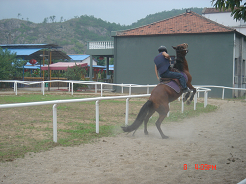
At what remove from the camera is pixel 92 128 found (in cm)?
718

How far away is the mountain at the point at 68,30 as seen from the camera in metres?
101

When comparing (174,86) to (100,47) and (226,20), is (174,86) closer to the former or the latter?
(100,47)

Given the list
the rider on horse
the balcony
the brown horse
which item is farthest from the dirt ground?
the balcony

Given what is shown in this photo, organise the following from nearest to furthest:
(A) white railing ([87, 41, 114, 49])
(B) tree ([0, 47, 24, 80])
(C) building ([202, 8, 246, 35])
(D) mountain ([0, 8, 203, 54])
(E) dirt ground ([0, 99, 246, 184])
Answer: (E) dirt ground ([0, 99, 246, 184]) → (B) tree ([0, 47, 24, 80]) → (A) white railing ([87, 41, 114, 49]) → (C) building ([202, 8, 246, 35]) → (D) mountain ([0, 8, 203, 54])

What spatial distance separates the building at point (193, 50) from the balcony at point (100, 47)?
97.5 inches

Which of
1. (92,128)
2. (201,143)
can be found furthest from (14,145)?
(201,143)

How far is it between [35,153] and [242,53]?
2099 centimetres

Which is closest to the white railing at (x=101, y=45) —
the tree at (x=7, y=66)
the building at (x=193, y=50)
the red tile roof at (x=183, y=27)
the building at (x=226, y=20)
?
the building at (x=193, y=50)

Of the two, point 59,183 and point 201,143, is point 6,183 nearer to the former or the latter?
Result: point 59,183

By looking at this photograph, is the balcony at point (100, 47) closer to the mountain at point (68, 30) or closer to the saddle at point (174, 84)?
the saddle at point (174, 84)

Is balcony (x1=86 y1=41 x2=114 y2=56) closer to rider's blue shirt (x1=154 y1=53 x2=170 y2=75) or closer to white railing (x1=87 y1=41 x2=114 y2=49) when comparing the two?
white railing (x1=87 y1=41 x2=114 y2=49)

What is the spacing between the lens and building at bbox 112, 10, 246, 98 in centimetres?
2014

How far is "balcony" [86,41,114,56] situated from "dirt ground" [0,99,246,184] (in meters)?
19.3

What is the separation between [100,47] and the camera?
25891mm
